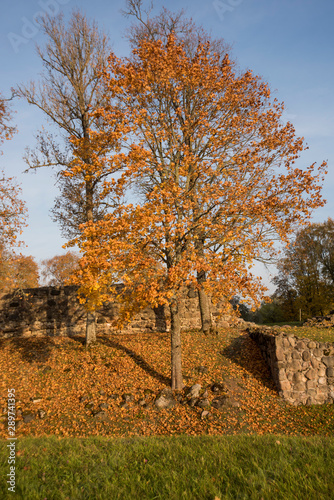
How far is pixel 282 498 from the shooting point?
11.6 ft

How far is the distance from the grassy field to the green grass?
0.02m

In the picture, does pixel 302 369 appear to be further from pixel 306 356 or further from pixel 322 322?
pixel 322 322

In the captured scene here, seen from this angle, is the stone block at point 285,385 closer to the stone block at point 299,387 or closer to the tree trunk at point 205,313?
the stone block at point 299,387

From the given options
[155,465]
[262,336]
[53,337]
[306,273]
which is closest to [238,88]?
[262,336]

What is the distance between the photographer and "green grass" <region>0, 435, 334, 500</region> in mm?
3800

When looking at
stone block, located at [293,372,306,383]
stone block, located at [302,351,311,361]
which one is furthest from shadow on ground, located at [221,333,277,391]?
stone block, located at [302,351,311,361]

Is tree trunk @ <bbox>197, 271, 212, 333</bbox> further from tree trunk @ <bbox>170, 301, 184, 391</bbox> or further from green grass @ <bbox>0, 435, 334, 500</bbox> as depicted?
green grass @ <bbox>0, 435, 334, 500</bbox>

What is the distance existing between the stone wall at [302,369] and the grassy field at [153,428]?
0.44 metres

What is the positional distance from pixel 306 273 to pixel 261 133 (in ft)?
76.0

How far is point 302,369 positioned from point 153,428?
209 inches

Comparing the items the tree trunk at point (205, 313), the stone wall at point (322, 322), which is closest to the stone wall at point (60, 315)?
the tree trunk at point (205, 313)

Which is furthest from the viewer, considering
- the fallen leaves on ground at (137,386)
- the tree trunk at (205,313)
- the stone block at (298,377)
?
the tree trunk at (205,313)

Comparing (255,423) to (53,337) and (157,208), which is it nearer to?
(157,208)

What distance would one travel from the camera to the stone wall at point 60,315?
Result: 52.4 ft
